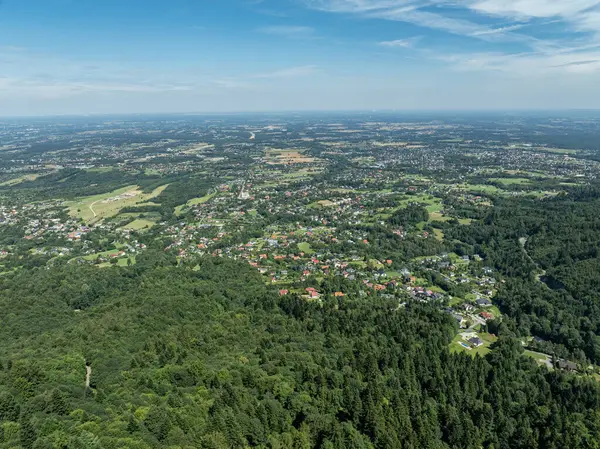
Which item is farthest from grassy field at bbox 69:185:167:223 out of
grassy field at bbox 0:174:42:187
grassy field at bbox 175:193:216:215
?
grassy field at bbox 0:174:42:187

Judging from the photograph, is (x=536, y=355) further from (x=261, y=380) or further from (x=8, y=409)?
(x=8, y=409)

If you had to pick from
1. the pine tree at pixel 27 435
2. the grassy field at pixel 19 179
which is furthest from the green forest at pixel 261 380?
the grassy field at pixel 19 179

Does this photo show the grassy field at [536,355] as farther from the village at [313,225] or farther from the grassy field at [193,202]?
the grassy field at [193,202]

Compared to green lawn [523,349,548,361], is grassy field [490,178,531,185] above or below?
above

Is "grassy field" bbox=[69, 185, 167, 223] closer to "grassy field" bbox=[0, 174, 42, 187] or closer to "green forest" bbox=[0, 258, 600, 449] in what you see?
"grassy field" bbox=[0, 174, 42, 187]

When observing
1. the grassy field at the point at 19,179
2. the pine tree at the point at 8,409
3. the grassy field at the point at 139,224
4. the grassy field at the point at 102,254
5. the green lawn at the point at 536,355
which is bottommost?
the green lawn at the point at 536,355

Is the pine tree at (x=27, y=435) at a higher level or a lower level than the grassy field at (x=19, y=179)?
higher

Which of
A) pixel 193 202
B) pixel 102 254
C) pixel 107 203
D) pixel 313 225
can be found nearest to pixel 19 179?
pixel 107 203
